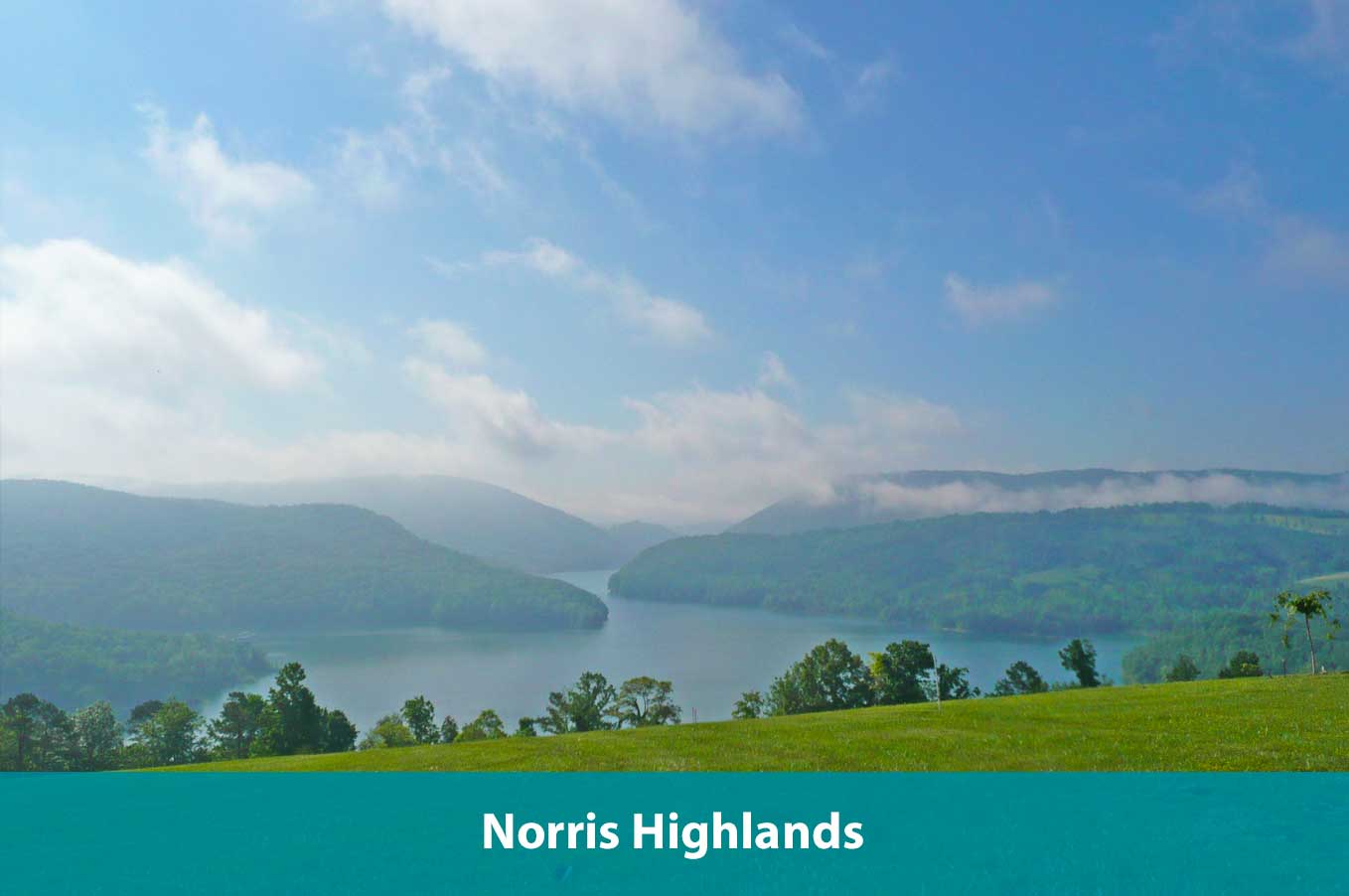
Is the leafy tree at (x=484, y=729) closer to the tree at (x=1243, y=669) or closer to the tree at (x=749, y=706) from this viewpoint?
the tree at (x=749, y=706)

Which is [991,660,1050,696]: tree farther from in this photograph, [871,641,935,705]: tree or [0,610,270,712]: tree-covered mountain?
[0,610,270,712]: tree-covered mountain

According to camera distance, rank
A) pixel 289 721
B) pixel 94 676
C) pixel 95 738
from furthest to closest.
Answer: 1. pixel 94 676
2. pixel 95 738
3. pixel 289 721

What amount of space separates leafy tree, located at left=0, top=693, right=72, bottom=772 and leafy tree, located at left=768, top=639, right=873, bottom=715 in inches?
3155

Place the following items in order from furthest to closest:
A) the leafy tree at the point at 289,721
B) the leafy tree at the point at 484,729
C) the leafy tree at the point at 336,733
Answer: the leafy tree at the point at 484,729 < the leafy tree at the point at 336,733 < the leafy tree at the point at 289,721

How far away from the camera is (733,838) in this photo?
43.3 feet

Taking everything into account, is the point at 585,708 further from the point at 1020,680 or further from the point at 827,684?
the point at 1020,680

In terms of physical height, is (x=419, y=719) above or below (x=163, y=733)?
above

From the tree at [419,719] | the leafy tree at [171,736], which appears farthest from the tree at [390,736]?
the leafy tree at [171,736]

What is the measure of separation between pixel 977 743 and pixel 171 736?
306 feet


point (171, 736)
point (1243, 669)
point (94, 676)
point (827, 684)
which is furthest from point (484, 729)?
point (94, 676)

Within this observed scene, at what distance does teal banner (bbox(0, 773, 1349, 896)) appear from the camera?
10.8 metres

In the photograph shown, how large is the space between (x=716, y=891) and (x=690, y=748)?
11.6 metres

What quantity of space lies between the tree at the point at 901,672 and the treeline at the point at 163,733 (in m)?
57.3

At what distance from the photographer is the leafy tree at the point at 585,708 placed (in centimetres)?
8588
